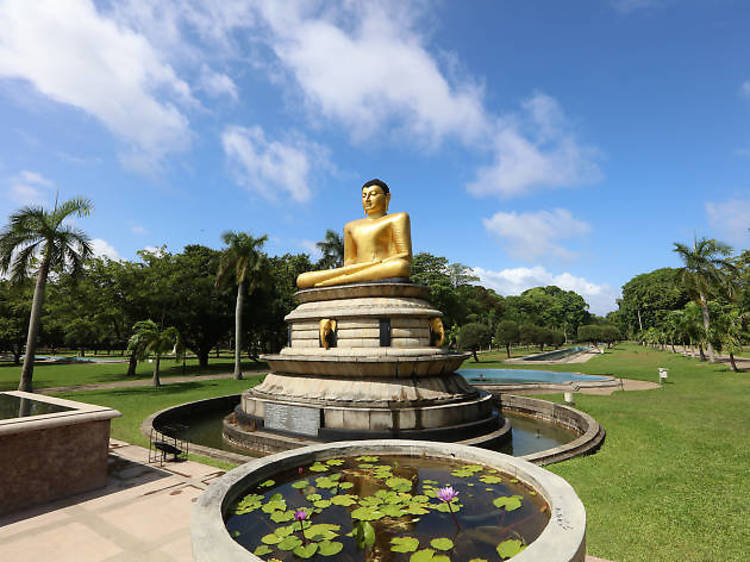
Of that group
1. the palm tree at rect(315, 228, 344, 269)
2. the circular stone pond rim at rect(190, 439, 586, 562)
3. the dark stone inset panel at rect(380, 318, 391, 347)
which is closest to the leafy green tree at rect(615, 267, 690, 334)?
the palm tree at rect(315, 228, 344, 269)

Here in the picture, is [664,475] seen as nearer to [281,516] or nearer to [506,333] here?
[281,516]

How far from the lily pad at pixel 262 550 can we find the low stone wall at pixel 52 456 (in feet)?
19.4

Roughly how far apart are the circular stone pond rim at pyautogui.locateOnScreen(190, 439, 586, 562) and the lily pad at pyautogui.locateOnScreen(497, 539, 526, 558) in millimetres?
436

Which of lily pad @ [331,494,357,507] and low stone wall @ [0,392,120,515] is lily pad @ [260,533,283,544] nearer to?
lily pad @ [331,494,357,507]

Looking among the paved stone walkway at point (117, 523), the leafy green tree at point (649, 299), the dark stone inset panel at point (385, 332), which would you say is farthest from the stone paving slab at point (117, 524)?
the leafy green tree at point (649, 299)

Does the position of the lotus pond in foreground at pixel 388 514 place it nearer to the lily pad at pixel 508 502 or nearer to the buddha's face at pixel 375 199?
the lily pad at pixel 508 502

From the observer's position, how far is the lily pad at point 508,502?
4.48 metres

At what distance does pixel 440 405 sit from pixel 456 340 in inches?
1145

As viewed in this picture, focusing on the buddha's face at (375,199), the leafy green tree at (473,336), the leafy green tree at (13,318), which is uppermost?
the buddha's face at (375,199)

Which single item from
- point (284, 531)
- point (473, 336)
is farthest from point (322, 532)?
point (473, 336)

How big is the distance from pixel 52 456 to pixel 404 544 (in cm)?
732

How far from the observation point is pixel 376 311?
12.6 m

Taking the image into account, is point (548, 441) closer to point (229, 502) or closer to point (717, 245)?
point (229, 502)

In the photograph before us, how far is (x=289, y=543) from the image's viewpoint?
3887mm
